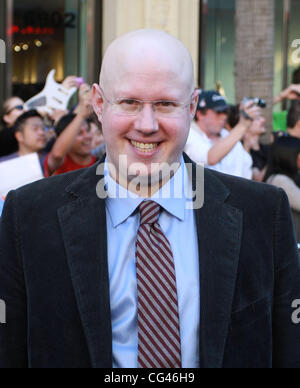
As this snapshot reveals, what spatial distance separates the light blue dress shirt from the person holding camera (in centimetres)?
367

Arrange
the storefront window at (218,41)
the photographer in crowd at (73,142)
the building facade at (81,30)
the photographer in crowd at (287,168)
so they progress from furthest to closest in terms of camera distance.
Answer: the storefront window at (218,41)
the building facade at (81,30)
the photographer in crowd at (73,142)
the photographer in crowd at (287,168)

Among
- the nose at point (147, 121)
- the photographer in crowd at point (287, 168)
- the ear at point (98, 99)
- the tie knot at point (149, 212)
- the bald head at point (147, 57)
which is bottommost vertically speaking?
the photographer in crowd at point (287, 168)

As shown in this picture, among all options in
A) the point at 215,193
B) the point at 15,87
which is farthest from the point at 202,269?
the point at 15,87

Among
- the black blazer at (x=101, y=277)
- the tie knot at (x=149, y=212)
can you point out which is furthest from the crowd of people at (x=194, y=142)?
the tie knot at (x=149, y=212)

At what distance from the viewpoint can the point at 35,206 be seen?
2.27m

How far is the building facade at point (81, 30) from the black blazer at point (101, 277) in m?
8.36

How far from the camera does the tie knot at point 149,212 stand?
2.26m

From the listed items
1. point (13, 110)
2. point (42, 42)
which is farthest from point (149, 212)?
point (42, 42)

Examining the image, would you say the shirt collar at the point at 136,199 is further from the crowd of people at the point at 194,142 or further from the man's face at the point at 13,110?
the man's face at the point at 13,110

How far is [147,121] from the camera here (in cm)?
211

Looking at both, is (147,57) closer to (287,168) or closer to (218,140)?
(287,168)

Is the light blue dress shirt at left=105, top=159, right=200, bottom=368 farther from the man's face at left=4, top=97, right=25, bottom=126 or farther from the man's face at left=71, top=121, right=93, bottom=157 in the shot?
the man's face at left=4, top=97, right=25, bottom=126

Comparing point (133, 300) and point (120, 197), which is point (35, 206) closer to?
point (120, 197)
